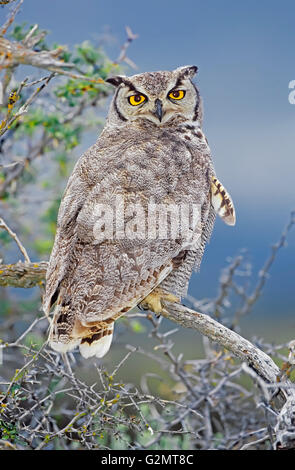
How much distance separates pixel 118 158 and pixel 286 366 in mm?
1022

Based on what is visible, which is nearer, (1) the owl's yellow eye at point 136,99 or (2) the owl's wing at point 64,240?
(2) the owl's wing at point 64,240

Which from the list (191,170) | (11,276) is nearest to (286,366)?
(191,170)

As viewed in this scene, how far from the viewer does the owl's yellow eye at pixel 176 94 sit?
245cm

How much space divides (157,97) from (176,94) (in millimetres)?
134

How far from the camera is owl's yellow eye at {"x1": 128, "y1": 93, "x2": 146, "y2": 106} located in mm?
2419

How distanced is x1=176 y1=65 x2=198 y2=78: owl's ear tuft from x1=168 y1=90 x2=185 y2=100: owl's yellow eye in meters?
0.07

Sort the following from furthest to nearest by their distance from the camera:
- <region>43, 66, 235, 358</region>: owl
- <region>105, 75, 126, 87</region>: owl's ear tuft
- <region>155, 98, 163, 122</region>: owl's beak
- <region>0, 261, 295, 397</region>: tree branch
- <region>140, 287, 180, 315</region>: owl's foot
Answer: <region>105, 75, 126, 87</region>: owl's ear tuft, <region>155, 98, 163, 122</region>: owl's beak, <region>140, 287, 180, 315</region>: owl's foot, <region>43, 66, 235, 358</region>: owl, <region>0, 261, 295, 397</region>: tree branch

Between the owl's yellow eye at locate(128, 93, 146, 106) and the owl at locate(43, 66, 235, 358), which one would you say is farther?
the owl's yellow eye at locate(128, 93, 146, 106)

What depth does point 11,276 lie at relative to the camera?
2475 millimetres

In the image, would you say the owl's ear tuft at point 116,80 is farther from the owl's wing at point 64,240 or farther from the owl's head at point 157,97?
the owl's wing at point 64,240

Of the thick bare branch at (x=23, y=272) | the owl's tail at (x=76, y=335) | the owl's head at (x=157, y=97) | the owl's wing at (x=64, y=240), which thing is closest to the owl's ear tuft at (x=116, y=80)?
the owl's head at (x=157, y=97)

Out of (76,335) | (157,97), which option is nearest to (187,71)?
(157,97)

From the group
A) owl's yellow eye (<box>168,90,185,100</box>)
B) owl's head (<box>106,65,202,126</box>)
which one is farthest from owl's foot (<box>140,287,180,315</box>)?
owl's yellow eye (<box>168,90,185,100</box>)

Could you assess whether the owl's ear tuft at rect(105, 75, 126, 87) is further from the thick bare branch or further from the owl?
the thick bare branch
